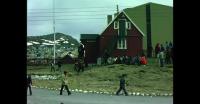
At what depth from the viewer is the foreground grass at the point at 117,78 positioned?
29.5 m

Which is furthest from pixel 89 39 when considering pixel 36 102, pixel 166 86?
pixel 36 102

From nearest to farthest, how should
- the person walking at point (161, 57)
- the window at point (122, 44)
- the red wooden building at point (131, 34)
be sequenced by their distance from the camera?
the person walking at point (161, 57) < the red wooden building at point (131, 34) < the window at point (122, 44)

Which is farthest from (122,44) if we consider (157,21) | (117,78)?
(117,78)

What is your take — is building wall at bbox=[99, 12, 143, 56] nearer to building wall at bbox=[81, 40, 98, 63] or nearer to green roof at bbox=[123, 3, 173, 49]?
building wall at bbox=[81, 40, 98, 63]

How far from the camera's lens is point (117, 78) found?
34.1 m

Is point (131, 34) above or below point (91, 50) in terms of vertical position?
above

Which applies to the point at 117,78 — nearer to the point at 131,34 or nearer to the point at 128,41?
the point at 128,41

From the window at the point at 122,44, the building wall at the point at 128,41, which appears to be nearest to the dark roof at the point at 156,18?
the building wall at the point at 128,41

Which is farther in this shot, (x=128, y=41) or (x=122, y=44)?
(x=128, y=41)

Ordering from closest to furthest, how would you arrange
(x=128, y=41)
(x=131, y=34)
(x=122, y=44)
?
(x=122, y=44)
(x=128, y=41)
(x=131, y=34)

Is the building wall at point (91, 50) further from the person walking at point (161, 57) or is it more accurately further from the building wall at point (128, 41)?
the person walking at point (161, 57)
